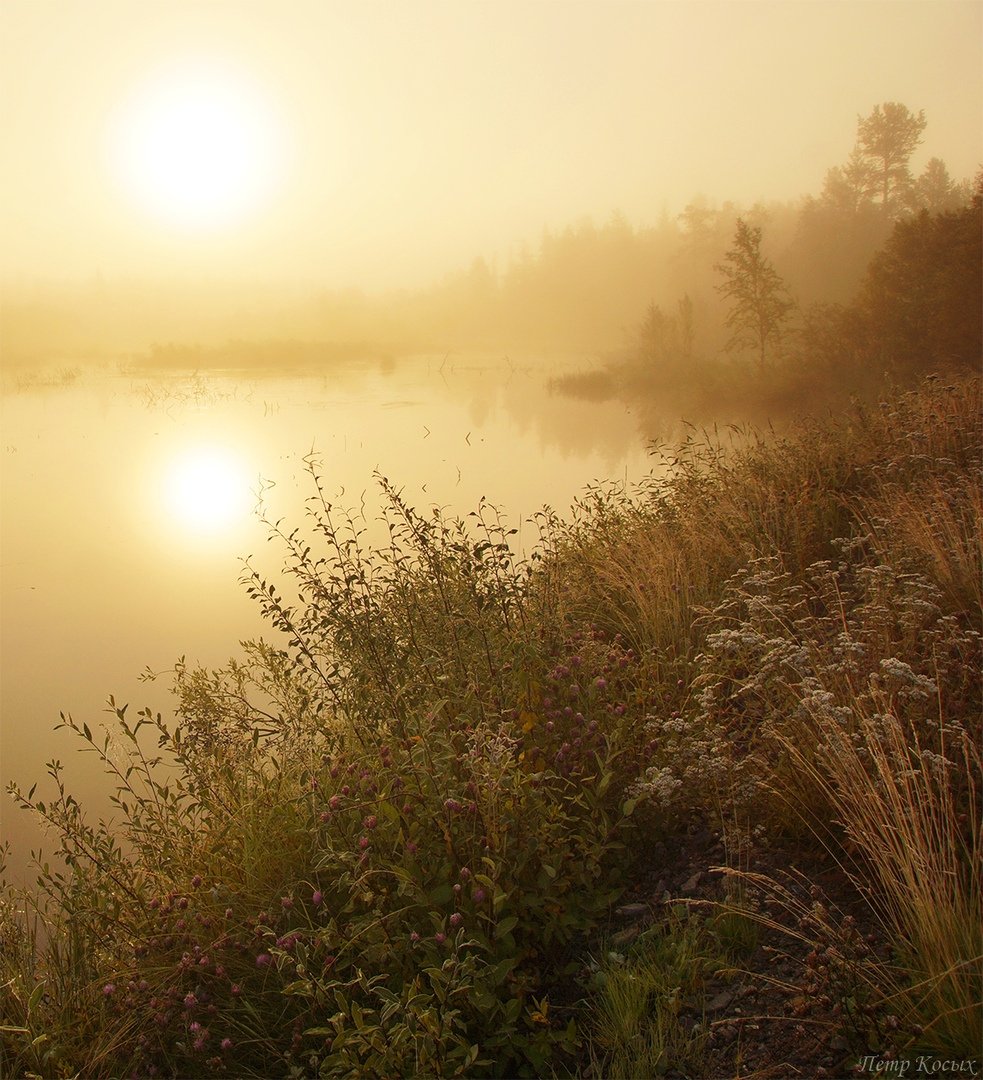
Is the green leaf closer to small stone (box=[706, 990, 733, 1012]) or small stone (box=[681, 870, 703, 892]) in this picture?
small stone (box=[706, 990, 733, 1012])

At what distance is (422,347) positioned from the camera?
1341 inches

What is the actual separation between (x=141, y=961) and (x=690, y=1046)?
195cm

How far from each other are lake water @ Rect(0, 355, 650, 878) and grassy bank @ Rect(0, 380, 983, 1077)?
1471 mm

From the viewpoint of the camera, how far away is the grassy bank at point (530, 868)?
2.43m

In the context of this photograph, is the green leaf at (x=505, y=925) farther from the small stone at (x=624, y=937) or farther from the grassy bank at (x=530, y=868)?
the small stone at (x=624, y=937)

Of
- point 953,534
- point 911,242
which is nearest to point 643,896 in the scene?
point 953,534

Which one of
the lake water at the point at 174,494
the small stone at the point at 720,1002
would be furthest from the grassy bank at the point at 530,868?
the lake water at the point at 174,494

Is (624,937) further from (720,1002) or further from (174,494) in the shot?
(174,494)

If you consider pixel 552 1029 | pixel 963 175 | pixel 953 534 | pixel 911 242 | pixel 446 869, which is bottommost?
pixel 552 1029

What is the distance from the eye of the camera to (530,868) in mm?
2943

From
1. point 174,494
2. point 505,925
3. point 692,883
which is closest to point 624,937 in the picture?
point 692,883

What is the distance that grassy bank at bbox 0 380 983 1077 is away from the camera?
7.97ft

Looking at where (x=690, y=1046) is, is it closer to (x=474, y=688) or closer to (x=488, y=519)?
(x=474, y=688)

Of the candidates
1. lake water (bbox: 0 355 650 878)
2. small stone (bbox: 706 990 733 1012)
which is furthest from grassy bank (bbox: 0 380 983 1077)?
lake water (bbox: 0 355 650 878)
